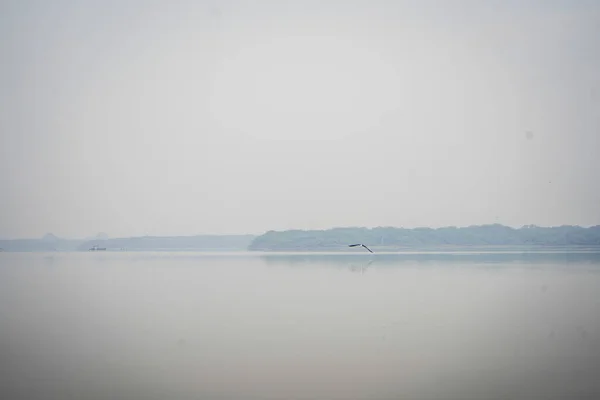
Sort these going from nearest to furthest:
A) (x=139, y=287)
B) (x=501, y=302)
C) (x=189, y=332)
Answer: (x=189, y=332) → (x=501, y=302) → (x=139, y=287)

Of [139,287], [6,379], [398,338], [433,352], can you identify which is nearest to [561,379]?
[433,352]

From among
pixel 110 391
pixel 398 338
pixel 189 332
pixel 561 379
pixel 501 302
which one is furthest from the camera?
pixel 501 302

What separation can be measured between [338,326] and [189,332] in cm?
217

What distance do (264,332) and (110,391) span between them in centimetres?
328

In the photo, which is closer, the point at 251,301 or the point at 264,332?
the point at 264,332

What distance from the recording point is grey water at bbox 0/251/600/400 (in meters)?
6.25

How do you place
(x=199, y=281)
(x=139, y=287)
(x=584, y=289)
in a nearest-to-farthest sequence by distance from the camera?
(x=584, y=289) < (x=139, y=287) < (x=199, y=281)

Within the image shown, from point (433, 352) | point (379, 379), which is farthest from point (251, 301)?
point (379, 379)

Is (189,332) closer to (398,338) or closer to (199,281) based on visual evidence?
(398,338)

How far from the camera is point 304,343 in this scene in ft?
27.1

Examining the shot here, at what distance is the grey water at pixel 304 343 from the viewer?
6.25m

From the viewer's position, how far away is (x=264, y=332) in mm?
9062

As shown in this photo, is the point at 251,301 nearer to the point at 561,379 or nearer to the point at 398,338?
the point at 398,338

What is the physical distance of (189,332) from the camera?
9148 mm
